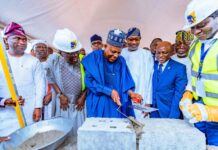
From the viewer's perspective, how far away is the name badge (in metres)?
0.99

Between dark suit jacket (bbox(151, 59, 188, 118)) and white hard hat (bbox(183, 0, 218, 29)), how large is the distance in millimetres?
954

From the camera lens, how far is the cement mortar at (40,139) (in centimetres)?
98

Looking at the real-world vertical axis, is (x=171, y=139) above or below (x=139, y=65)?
below

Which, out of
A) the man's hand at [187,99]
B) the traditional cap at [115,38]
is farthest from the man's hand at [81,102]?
the man's hand at [187,99]

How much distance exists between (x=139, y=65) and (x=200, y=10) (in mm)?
1266

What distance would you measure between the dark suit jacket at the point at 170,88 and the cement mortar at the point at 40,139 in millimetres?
1137

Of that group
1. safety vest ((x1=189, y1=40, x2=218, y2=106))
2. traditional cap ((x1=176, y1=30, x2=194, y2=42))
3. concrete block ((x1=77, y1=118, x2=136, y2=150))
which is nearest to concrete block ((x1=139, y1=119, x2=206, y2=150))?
concrete block ((x1=77, y1=118, x2=136, y2=150))

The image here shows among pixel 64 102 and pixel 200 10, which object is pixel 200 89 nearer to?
pixel 200 10

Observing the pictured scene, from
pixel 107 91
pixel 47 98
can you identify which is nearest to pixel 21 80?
pixel 47 98

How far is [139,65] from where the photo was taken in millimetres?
2189

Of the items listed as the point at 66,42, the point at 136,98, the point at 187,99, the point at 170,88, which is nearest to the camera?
the point at 187,99

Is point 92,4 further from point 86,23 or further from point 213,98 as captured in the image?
point 213,98

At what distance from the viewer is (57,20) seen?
3.49 metres

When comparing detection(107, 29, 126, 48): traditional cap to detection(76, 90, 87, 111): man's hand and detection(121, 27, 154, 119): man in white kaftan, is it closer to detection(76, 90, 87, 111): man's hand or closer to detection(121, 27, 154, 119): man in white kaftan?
detection(76, 90, 87, 111): man's hand
